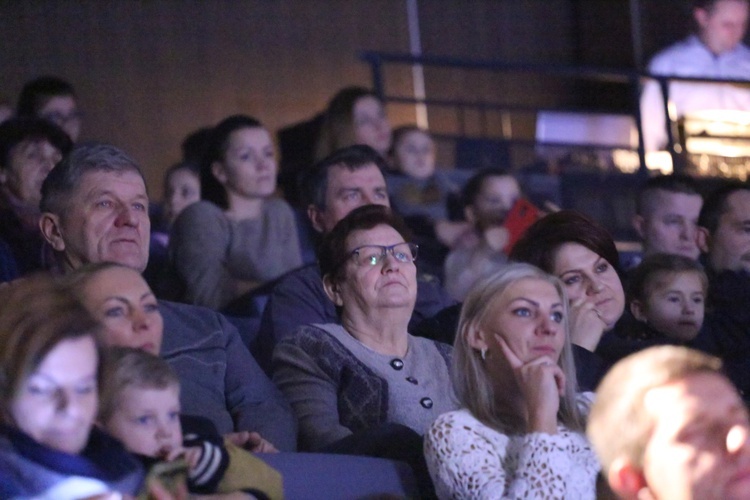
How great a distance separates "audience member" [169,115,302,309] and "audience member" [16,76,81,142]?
613 mm

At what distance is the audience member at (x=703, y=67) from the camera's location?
6.24 meters

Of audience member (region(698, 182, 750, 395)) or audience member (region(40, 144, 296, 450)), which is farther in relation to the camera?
audience member (region(698, 182, 750, 395))

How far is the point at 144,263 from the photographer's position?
9.27ft

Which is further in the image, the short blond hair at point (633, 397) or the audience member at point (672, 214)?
the audience member at point (672, 214)

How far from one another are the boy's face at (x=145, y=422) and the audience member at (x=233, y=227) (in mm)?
1772

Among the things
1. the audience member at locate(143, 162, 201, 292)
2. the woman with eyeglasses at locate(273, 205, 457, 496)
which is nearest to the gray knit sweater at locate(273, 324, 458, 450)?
the woman with eyeglasses at locate(273, 205, 457, 496)

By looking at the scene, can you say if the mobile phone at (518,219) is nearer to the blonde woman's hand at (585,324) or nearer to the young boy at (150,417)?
the blonde woman's hand at (585,324)

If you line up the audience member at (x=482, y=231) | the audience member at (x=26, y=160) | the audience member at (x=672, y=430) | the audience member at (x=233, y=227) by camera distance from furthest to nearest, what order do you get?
the audience member at (x=482, y=231), the audience member at (x=233, y=227), the audience member at (x=26, y=160), the audience member at (x=672, y=430)

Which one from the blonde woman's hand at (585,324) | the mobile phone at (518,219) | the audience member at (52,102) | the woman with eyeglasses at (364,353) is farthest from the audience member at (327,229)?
the audience member at (52,102)

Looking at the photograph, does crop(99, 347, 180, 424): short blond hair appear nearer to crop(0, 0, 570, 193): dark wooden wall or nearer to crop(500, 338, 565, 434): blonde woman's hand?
crop(500, 338, 565, 434): blonde woman's hand

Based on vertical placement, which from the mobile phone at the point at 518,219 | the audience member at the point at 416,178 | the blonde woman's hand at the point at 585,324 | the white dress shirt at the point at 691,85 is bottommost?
the blonde woman's hand at the point at 585,324

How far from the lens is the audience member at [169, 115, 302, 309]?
3.83 meters

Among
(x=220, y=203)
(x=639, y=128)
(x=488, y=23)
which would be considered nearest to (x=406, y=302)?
(x=220, y=203)

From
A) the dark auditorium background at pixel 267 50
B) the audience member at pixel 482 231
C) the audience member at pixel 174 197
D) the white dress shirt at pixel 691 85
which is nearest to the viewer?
the audience member at pixel 482 231
